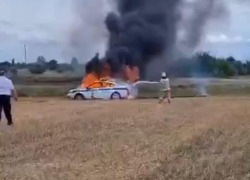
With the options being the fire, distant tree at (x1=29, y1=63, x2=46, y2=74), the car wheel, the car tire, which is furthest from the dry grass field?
distant tree at (x1=29, y1=63, x2=46, y2=74)

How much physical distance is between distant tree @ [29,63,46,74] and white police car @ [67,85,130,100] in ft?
149

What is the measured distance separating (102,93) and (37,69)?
48614mm

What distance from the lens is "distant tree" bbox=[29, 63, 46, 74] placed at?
3415 inches

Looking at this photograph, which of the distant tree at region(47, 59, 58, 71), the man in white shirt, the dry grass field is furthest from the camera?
the distant tree at region(47, 59, 58, 71)

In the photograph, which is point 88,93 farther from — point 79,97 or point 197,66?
point 197,66

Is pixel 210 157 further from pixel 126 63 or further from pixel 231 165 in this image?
pixel 126 63

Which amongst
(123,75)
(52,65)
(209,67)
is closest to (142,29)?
(123,75)

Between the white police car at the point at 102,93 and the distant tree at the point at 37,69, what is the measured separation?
149 feet

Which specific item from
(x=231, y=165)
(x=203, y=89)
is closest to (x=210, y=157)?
(x=231, y=165)

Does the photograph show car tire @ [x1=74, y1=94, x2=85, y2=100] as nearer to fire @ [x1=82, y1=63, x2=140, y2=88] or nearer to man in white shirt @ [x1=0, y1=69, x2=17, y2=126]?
fire @ [x1=82, y1=63, x2=140, y2=88]

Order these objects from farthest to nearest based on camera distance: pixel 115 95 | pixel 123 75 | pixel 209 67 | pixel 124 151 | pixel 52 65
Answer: pixel 52 65, pixel 209 67, pixel 123 75, pixel 115 95, pixel 124 151

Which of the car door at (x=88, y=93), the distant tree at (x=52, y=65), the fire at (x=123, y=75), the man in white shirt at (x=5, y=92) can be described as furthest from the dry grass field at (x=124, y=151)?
the distant tree at (x=52, y=65)

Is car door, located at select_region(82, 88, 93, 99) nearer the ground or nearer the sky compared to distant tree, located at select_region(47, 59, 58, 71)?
nearer the ground

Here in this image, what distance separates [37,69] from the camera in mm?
88375
